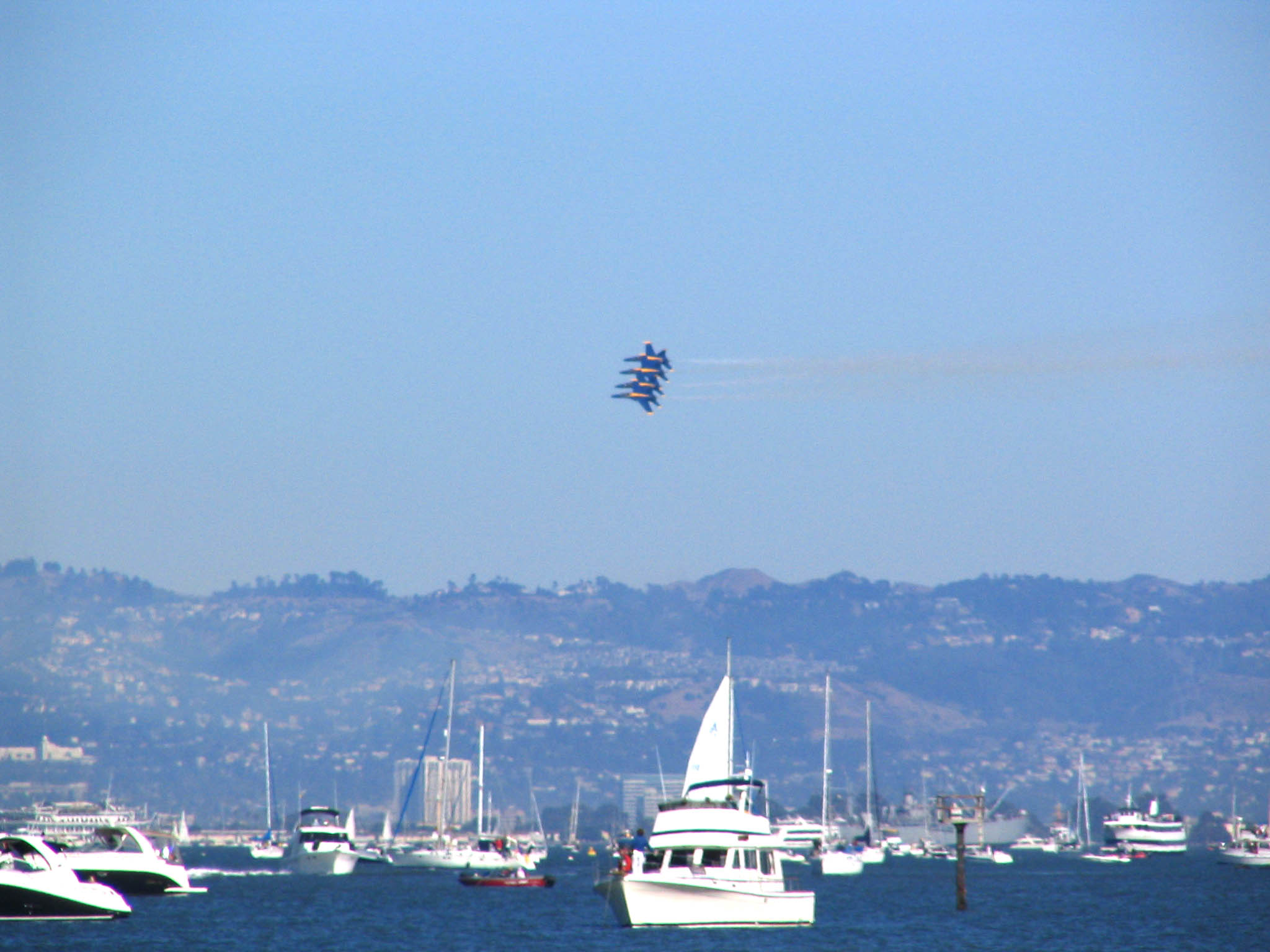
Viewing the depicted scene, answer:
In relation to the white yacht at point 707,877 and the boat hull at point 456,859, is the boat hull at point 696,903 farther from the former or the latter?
the boat hull at point 456,859

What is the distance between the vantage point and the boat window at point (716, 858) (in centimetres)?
6172

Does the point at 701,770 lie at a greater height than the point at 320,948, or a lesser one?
greater

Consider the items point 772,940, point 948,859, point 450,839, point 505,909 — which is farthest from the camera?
point 948,859

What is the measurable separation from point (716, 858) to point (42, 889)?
2422 cm

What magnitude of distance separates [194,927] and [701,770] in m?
21.6

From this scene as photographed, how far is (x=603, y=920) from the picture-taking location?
7375 cm

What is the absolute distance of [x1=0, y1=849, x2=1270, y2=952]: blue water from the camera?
6322 centimetres

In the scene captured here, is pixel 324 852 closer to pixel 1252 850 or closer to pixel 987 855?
pixel 1252 850

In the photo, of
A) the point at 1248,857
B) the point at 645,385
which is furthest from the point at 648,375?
the point at 1248,857

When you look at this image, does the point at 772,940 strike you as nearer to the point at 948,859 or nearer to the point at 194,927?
the point at 194,927

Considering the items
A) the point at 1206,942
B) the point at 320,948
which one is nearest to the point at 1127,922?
the point at 1206,942

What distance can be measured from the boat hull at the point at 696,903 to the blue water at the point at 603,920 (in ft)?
2.56

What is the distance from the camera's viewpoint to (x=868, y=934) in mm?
68875

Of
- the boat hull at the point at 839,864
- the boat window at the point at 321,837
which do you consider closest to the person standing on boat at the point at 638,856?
the boat window at the point at 321,837
